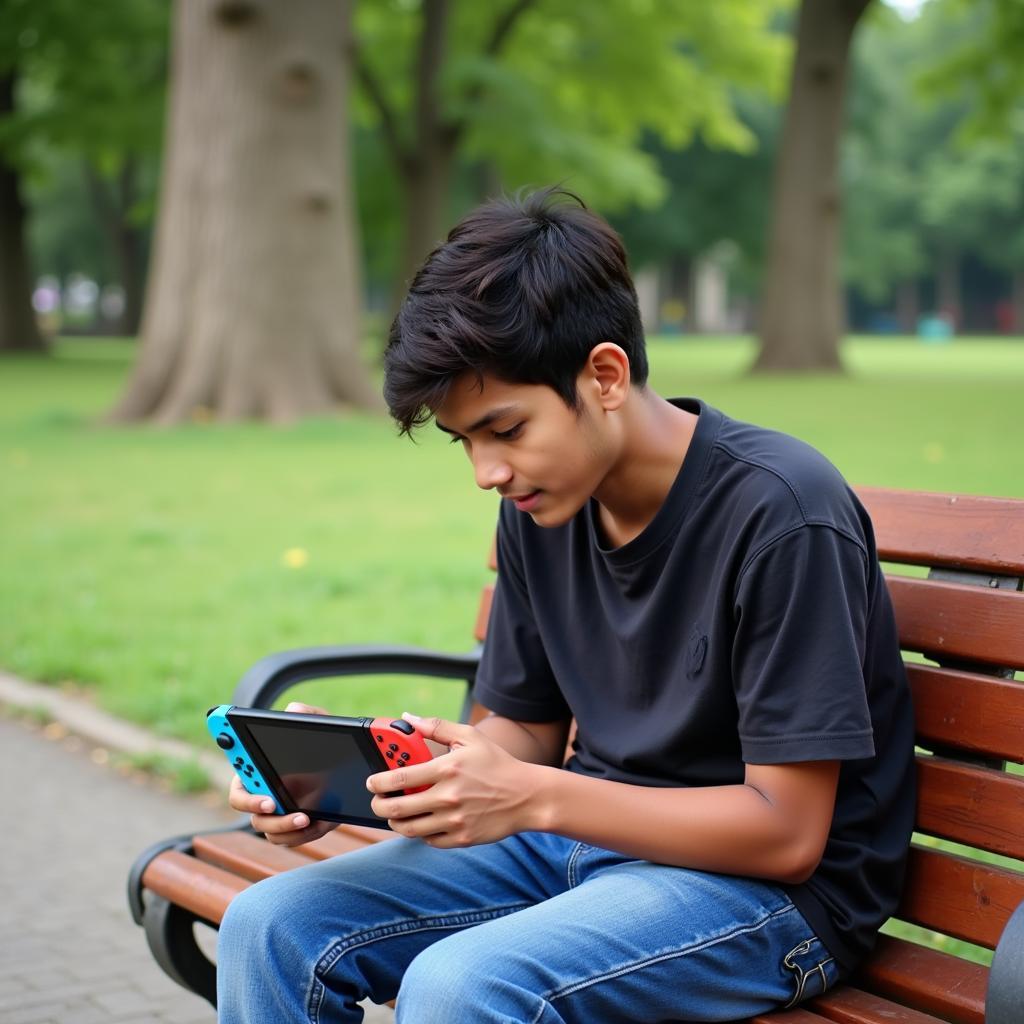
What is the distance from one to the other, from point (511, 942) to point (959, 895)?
2.55 ft

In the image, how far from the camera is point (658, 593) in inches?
92.1

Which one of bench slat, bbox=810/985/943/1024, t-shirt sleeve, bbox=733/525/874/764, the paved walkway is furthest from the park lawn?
t-shirt sleeve, bbox=733/525/874/764

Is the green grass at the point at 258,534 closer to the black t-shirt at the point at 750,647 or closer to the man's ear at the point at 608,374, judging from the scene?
the black t-shirt at the point at 750,647

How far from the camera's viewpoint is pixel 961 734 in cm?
250

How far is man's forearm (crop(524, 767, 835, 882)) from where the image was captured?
215 centimetres

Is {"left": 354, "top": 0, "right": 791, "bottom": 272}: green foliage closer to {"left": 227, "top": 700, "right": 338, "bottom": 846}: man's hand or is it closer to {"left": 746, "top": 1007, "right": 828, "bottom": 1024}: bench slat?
{"left": 227, "top": 700, "right": 338, "bottom": 846}: man's hand

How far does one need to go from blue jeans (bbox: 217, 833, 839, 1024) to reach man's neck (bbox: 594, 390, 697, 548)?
546mm

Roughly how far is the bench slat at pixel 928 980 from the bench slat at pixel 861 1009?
2cm

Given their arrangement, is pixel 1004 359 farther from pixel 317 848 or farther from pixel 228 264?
pixel 317 848

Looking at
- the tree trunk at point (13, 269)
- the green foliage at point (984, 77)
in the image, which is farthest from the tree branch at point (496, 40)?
the tree trunk at point (13, 269)

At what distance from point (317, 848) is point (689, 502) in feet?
3.59

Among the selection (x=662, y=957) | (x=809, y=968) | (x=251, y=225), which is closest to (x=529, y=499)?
(x=662, y=957)

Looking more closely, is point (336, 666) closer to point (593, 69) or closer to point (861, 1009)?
point (861, 1009)

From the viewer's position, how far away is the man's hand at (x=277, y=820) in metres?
2.40
